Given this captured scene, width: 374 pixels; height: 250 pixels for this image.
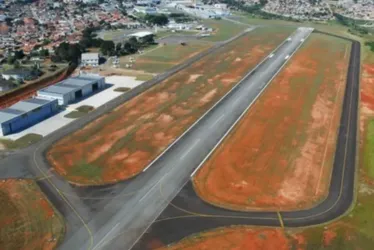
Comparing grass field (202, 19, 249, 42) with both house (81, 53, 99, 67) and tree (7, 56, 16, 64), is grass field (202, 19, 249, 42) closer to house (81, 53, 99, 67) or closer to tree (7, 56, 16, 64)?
house (81, 53, 99, 67)

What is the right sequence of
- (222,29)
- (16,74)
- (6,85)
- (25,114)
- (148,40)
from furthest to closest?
(222,29)
(148,40)
(16,74)
(6,85)
(25,114)

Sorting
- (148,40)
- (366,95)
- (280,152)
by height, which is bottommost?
(148,40)

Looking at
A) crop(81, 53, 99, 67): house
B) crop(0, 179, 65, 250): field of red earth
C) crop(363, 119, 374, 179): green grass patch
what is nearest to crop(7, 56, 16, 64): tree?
crop(81, 53, 99, 67): house

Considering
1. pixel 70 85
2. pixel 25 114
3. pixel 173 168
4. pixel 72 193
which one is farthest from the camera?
pixel 70 85

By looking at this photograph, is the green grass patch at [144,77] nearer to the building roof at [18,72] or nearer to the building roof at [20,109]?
the building roof at [18,72]

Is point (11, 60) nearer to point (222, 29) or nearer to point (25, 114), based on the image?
point (25, 114)

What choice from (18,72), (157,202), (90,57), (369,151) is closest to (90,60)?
(90,57)
